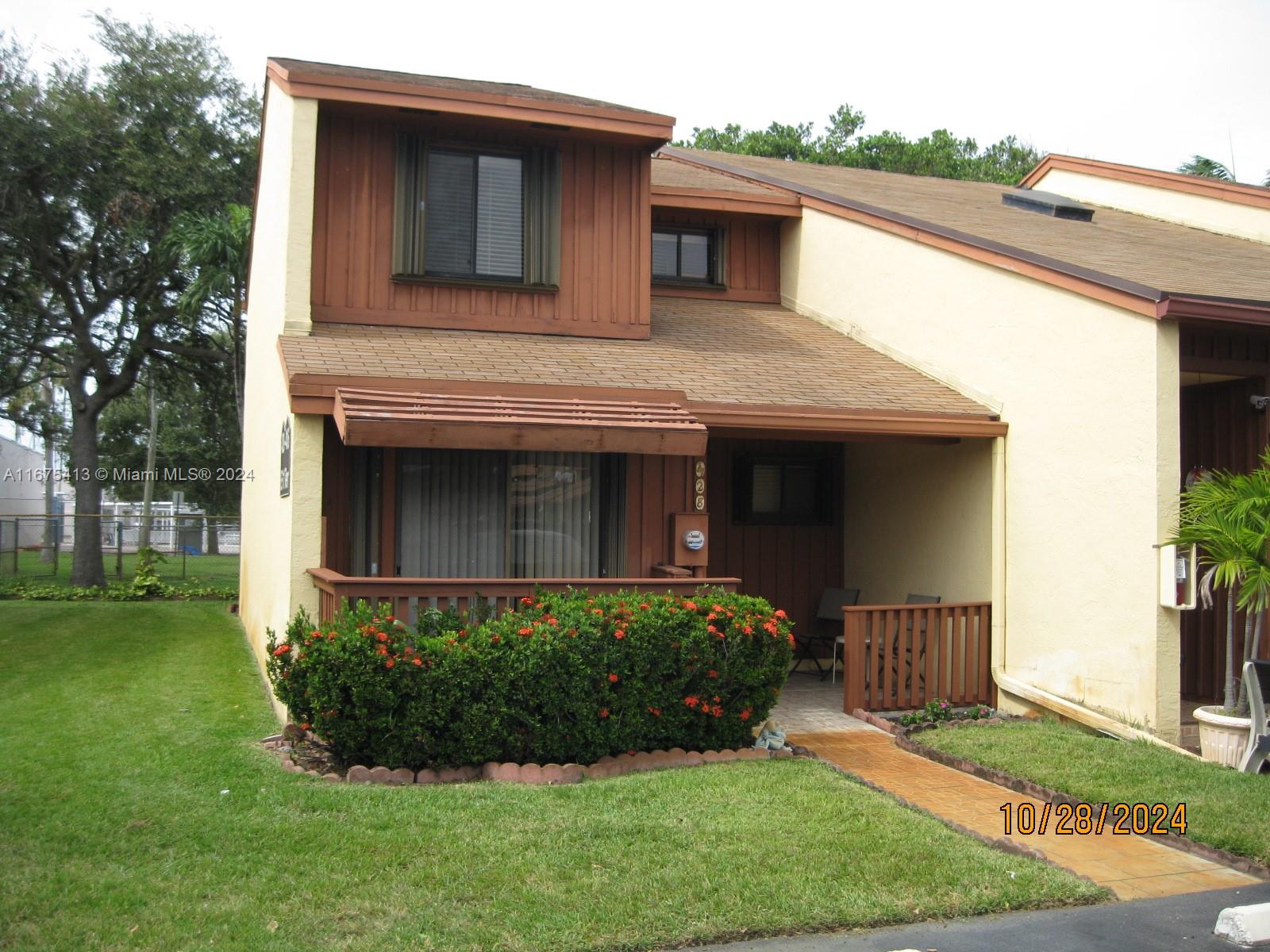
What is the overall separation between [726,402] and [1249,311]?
4072 mm

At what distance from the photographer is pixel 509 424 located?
8281 mm

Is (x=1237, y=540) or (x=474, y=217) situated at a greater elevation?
(x=474, y=217)

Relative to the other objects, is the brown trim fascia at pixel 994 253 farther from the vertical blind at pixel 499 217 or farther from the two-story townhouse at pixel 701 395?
the vertical blind at pixel 499 217

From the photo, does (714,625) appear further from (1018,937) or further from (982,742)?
(1018,937)

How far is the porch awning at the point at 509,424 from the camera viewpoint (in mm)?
7922

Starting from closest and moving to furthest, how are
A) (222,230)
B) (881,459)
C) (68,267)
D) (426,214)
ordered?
(426,214) → (881,459) → (222,230) → (68,267)

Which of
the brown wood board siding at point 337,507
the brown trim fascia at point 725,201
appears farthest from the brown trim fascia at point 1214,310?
the brown wood board siding at point 337,507

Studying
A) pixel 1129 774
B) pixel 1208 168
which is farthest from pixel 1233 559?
pixel 1208 168

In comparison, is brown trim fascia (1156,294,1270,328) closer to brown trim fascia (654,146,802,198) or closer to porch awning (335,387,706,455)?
porch awning (335,387,706,455)

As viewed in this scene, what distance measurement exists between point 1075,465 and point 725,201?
6.14 m

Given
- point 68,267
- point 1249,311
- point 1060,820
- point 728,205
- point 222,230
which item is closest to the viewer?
→ point 1060,820

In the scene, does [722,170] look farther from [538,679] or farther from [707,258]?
[538,679]

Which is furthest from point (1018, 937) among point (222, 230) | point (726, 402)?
point (222, 230)

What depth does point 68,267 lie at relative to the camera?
79.4 feet
